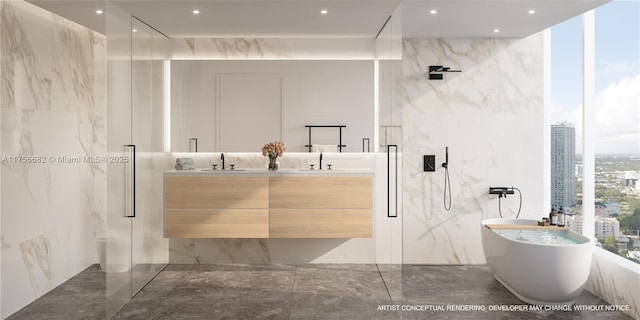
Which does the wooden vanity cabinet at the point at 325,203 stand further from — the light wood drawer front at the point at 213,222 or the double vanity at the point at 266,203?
the light wood drawer front at the point at 213,222

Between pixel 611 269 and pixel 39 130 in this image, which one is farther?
pixel 39 130

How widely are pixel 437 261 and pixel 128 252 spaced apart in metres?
3.25

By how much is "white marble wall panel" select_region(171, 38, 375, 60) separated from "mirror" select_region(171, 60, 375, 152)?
0.08 m

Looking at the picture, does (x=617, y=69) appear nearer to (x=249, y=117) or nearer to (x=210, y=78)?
(x=249, y=117)


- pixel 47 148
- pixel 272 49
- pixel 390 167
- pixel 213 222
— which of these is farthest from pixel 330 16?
pixel 47 148

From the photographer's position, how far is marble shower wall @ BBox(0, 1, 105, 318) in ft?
12.4

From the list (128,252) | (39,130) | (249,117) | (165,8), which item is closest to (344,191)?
(249,117)

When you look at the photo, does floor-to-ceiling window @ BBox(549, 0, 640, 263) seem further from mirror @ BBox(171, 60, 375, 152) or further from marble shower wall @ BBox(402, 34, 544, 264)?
mirror @ BBox(171, 60, 375, 152)

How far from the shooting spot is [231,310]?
148 inches

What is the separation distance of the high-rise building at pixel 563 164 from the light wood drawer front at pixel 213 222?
3.14 meters

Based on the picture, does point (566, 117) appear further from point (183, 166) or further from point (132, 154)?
point (132, 154)

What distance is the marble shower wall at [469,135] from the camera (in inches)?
205

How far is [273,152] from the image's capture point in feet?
16.3

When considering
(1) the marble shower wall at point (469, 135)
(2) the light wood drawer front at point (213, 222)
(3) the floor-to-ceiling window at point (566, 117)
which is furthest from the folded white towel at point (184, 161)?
(3) the floor-to-ceiling window at point (566, 117)
